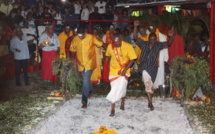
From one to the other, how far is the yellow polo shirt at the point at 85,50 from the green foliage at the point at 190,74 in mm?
2226

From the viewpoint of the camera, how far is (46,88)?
11570 mm

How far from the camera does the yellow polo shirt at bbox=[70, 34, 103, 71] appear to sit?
8625 mm

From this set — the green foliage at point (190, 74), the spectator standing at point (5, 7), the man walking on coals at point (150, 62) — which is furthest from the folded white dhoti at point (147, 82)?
the spectator standing at point (5, 7)

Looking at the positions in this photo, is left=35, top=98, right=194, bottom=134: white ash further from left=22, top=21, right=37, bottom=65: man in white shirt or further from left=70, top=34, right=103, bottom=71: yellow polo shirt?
left=22, top=21, right=37, bottom=65: man in white shirt

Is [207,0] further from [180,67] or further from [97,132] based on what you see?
[97,132]

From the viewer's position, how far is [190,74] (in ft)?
28.6

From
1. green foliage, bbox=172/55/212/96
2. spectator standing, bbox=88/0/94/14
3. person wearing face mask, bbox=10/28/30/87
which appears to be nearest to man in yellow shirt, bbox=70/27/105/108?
green foliage, bbox=172/55/212/96

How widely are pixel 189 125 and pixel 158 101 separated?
216 centimetres

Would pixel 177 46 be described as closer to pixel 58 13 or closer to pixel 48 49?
pixel 48 49

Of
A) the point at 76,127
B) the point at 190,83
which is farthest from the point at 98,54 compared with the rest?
the point at 76,127

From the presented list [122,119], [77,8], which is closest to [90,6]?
[77,8]

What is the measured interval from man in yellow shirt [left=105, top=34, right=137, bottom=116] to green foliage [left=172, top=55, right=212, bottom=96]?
1.67 metres

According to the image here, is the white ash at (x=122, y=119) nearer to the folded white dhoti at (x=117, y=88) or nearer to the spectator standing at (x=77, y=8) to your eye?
the folded white dhoti at (x=117, y=88)

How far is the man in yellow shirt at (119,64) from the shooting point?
796 cm
